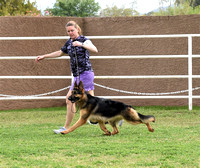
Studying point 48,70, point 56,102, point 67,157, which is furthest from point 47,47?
point 67,157

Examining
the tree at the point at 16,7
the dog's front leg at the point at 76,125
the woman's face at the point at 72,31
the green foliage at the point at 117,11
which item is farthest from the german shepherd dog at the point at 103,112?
the green foliage at the point at 117,11

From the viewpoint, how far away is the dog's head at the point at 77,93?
7027 millimetres

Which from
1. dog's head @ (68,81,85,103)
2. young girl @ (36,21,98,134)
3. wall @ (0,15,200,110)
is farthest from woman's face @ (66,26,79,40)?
wall @ (0,15,200,110)

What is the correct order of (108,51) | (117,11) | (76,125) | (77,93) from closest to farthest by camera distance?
A: (77,93) → (76,125) → (108,51) → (117,11)

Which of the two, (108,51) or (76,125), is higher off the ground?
(108,51)

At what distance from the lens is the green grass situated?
208 inches

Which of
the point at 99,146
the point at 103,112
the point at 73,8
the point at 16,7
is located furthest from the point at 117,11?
the point at 99,146

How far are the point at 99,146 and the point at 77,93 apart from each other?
116cm

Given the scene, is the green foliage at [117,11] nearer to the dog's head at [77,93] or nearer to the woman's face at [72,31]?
the woman's face at [72,31]

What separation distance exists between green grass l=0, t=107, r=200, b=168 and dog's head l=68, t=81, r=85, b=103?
594mm

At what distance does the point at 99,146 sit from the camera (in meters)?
6.19

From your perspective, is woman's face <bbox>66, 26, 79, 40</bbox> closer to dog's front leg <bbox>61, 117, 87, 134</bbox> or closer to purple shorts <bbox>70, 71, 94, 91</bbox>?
purple shorts <bbox>70, 71, 94, 91</bbox>

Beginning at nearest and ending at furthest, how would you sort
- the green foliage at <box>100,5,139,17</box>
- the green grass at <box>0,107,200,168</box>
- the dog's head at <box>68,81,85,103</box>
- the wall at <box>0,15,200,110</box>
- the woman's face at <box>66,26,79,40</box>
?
1. the green grass at <box>0,107,200,168</box>
2. the dog's head at <box>68,81,85,103</box>
3. the woman's face at <box>66,26,79,40</box>
4. the wall at <box>0,15,200,110</box>
5. the green foliage at <box>100,5,139,17</box>

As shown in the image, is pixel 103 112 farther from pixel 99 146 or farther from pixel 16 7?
pixel 16 7
